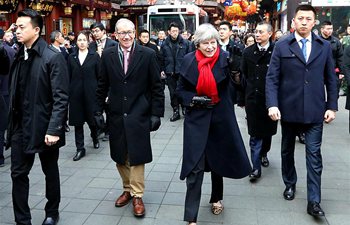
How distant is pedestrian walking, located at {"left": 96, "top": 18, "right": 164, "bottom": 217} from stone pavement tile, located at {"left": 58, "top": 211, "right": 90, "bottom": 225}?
1.73ft

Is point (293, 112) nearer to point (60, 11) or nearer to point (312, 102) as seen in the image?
point (312, 102)

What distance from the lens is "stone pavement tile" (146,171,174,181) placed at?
5.39 metres

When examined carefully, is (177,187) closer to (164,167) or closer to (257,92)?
(164,167)

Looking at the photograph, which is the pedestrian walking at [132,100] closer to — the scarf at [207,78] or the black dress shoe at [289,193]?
the scarf at [207,78]

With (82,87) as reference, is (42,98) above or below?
above

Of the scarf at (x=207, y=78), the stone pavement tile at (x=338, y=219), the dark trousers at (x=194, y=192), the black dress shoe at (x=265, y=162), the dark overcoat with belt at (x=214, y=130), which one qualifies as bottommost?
the stone pavement tile at (x=338, y=219)

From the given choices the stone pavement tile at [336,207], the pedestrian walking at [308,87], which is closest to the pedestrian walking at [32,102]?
the pedestrian walking at [308,87]

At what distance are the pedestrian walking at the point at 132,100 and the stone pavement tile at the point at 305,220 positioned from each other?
154 cm

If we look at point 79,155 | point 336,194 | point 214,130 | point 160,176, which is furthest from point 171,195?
point 79,155

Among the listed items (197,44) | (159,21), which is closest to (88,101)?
(197,44)

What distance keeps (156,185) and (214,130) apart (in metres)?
1.51

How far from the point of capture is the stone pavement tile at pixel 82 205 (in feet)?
14.5

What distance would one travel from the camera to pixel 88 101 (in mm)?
6645

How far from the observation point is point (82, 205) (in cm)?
455
